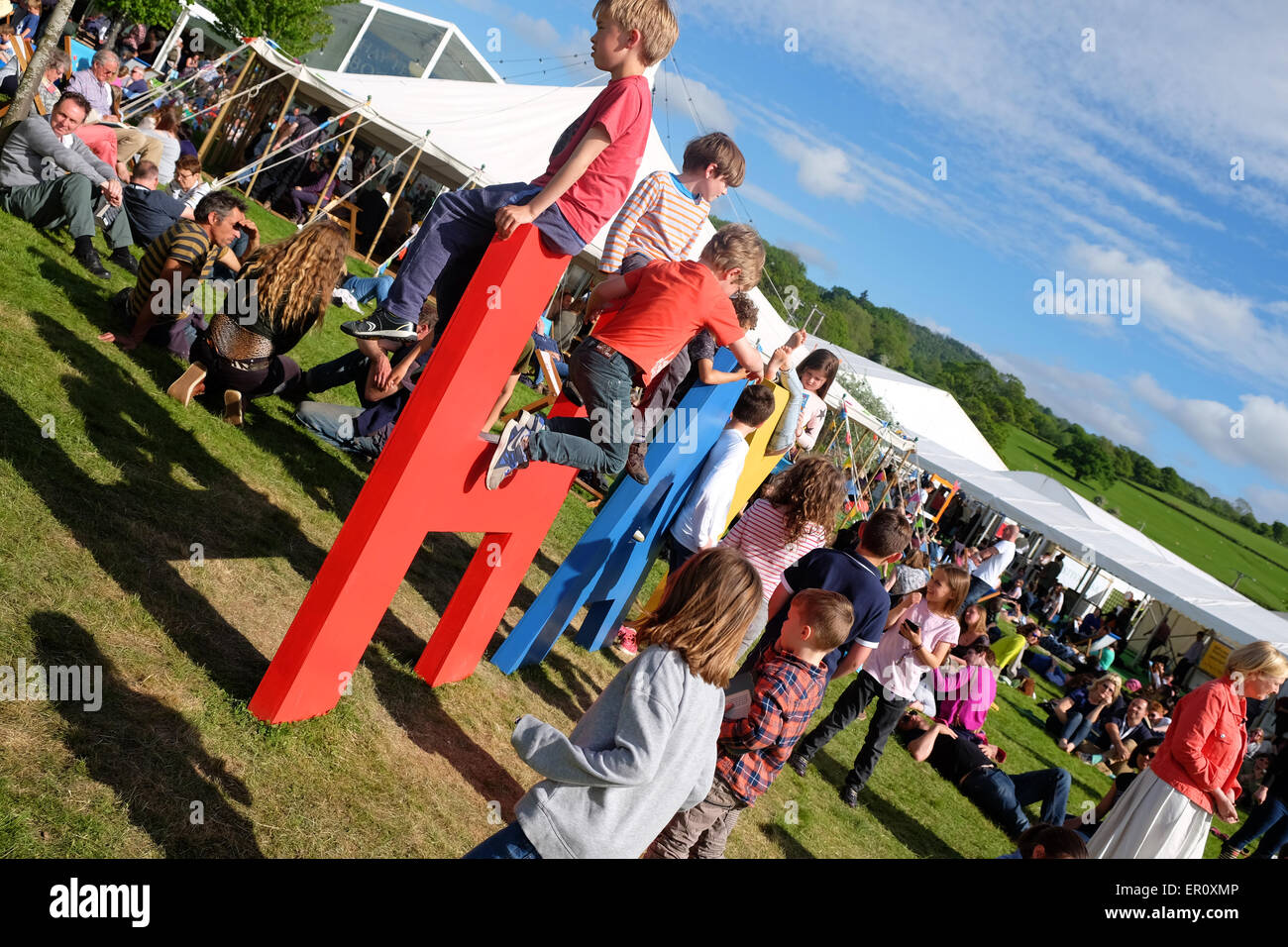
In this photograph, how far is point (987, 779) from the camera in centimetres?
860

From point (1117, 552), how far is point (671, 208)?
1715 centimetres

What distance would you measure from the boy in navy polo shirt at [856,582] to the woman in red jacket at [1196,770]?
2.04 meters

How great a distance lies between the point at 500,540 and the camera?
4.89 meters

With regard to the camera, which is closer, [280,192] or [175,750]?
[175,750]

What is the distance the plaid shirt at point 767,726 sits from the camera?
387 cm

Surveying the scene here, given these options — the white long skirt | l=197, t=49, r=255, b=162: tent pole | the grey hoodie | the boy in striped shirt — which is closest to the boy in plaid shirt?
the grey hoodie

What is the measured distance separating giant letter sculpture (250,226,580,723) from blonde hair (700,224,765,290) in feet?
3.37

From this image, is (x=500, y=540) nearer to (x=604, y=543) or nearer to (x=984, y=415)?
(x=604, y=543)

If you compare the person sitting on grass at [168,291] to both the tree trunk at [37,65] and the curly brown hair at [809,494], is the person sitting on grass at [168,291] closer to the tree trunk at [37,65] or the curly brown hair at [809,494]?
the tree trunk at [37,65]

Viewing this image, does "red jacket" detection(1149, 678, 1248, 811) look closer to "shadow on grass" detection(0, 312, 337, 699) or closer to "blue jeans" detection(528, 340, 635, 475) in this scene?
"blue jeans" detection(528, 340, 635, 475)
